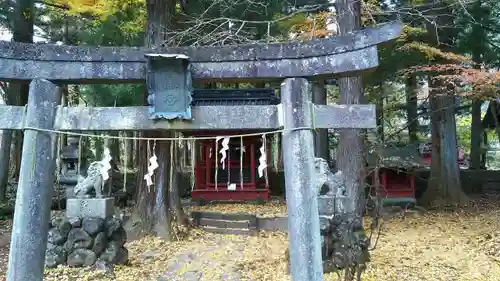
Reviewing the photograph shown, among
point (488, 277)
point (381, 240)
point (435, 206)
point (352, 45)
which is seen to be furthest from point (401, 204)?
point (352, 45)

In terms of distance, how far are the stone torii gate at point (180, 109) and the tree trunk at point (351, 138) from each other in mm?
5237

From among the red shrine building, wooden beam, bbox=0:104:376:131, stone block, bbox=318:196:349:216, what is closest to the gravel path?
stone block, bbox=318:196:349:216

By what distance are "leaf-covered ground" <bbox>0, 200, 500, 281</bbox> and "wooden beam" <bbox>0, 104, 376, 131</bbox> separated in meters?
3.58

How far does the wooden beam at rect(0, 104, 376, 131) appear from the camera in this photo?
4.79 m

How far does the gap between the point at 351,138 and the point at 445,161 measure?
7.02m

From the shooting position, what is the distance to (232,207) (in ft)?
54.0

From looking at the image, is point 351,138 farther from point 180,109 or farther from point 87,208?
point 180,109

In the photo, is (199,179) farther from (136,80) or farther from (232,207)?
(136,80)

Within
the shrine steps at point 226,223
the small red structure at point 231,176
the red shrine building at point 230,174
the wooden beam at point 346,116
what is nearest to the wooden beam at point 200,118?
the wooden beam at point 346,116

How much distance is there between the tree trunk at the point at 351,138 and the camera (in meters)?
9.90

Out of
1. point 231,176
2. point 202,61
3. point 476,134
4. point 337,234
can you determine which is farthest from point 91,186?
point 476,134

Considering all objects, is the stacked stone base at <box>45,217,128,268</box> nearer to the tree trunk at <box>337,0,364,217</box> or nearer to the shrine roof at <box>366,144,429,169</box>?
the tree trunk at <box>337,0,364,217</box>

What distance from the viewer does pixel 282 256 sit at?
9.03 m

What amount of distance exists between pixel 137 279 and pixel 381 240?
596 cm
